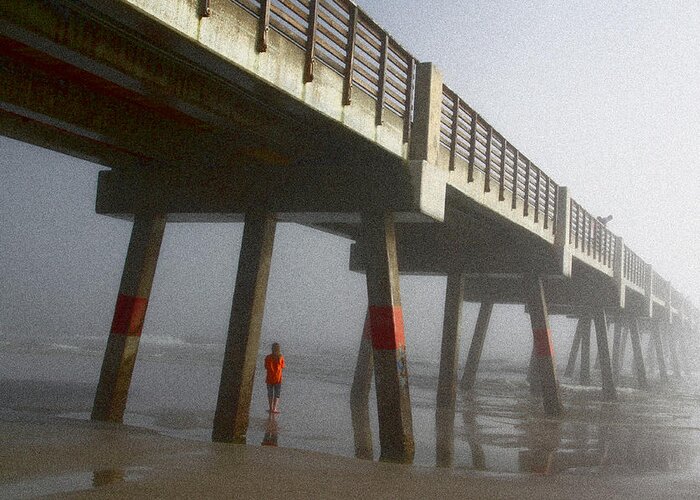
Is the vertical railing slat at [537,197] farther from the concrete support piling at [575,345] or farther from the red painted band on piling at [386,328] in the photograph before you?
the concrete support piling at [575,345]

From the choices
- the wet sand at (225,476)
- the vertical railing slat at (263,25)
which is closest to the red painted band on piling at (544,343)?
the wet sand at (225,476)

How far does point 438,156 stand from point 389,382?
4.38 metres

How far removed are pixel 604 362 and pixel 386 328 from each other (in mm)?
21778

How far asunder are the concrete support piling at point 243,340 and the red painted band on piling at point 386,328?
2.07m

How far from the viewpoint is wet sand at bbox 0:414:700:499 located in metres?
6.23

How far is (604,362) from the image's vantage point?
28.9 meters

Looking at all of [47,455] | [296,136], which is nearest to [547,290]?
[296,136]

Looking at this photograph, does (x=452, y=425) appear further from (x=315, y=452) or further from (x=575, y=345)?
(x=575, y=345)

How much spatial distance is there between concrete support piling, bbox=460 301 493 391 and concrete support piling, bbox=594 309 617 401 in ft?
17.9

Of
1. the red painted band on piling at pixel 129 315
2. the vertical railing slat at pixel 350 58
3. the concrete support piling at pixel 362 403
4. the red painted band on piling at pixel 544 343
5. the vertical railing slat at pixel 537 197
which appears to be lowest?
the concrete support piling at pixel 362 403

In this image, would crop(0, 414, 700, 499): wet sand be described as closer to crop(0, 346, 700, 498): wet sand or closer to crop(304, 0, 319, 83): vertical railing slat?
crop(0, 346, 700, 498): wet sand

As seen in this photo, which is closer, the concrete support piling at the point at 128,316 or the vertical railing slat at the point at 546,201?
the concrete support piling at the point at 128,316

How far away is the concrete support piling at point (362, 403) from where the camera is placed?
37.9 feet

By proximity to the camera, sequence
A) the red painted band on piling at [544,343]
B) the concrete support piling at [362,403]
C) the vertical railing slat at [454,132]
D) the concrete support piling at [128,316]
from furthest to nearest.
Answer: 1. the red painted band on piling at [544,343]
2. the vertical railing slat at [454,132]
3. the concrete support piling at [128,316]
4. the concrete support piling at [362,403]
